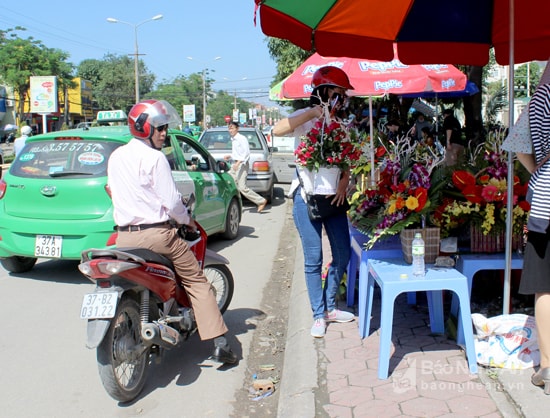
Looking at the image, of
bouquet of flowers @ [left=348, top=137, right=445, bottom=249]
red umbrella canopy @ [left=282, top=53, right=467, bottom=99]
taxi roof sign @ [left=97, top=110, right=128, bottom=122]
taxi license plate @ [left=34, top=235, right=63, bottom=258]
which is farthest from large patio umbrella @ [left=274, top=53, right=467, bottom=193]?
taxi license plate @ [left=34, top=235, right=63, bottom=258]

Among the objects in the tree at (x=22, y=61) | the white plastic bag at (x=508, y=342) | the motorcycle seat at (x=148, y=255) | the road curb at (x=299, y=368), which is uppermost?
the tree at (x=22, y=61)

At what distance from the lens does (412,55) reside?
489 cm

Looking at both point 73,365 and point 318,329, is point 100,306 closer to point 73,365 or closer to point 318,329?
point 73,365

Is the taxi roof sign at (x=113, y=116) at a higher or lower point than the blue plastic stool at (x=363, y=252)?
higher

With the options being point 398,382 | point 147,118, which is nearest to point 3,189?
point 147,118

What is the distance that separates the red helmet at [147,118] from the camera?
3812 mm

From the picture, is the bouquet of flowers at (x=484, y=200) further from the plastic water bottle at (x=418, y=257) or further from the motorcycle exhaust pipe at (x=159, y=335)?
the motorcycle exhaust pipe at (x=159, y=335)

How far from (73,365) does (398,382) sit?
8.19 feet

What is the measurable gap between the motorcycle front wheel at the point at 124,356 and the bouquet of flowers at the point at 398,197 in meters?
1.79

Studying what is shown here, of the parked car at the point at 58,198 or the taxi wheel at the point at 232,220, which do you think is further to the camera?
the taxi wheel at the point at 232,220

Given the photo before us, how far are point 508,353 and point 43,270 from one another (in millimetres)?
5667

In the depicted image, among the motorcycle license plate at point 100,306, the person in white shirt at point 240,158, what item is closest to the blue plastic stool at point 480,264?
the motorcycle license plate at point 100,306

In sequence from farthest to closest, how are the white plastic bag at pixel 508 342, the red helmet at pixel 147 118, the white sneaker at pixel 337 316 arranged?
the white sneaker at pixel 337 316 → the red helmet at pixel 147 118 → the white plastic bag at pixel 508 342

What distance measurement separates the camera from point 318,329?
442 cm
